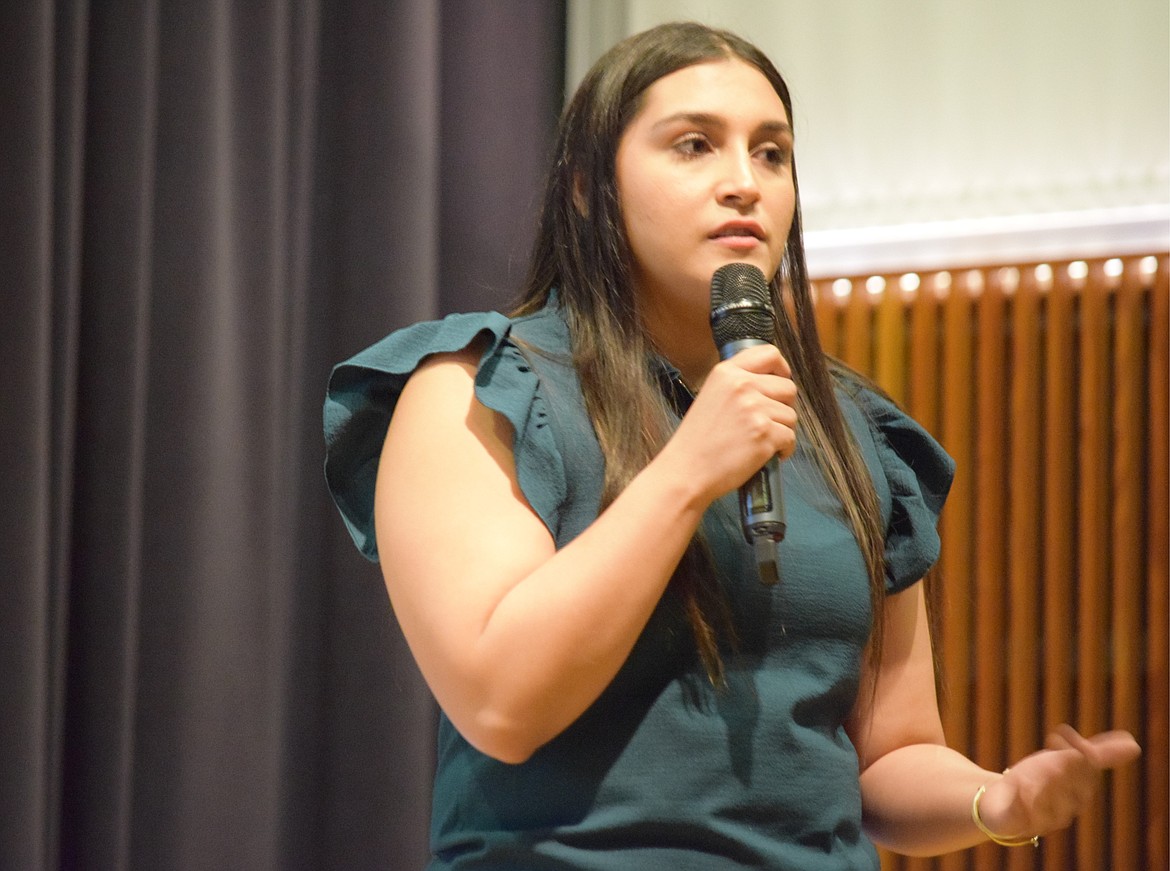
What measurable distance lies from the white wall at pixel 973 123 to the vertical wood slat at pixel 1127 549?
0.19 m

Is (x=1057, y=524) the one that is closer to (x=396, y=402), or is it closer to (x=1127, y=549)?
(x=1127, y=549)

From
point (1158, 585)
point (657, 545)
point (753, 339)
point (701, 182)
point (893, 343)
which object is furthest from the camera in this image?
point (893, 343)

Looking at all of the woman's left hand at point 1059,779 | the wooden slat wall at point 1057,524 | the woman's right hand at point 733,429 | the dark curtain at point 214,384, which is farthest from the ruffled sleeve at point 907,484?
the wooden slat wall at point 1057,524

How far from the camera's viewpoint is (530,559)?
1108 millimetres

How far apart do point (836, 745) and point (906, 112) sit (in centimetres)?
214

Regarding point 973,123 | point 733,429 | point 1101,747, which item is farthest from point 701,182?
point 973,123

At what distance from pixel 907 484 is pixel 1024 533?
1.37 metres

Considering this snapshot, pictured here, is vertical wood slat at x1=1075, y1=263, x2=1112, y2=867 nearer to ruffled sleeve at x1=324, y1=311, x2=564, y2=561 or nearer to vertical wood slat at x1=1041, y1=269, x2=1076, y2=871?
vertical wood slat at x1=1041, y1=269, x2=1076, y2=871

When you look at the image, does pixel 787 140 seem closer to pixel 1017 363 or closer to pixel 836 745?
pixel 836 745

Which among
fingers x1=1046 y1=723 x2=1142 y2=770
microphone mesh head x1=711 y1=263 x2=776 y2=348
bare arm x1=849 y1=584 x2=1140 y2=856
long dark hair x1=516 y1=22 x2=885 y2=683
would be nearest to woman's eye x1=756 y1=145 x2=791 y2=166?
long dark hair x1=516 y1=22 x2=885 y2=683

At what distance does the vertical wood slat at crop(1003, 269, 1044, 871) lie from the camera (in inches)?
105

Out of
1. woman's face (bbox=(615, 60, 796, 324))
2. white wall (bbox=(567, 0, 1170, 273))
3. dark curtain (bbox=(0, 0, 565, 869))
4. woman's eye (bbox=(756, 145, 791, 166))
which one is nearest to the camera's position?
woman's face (bbox=(615, 60, 796, 324))

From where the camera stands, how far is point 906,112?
3061 mm

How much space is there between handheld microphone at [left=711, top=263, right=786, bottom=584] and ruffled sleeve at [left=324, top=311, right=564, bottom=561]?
175 millimetres
